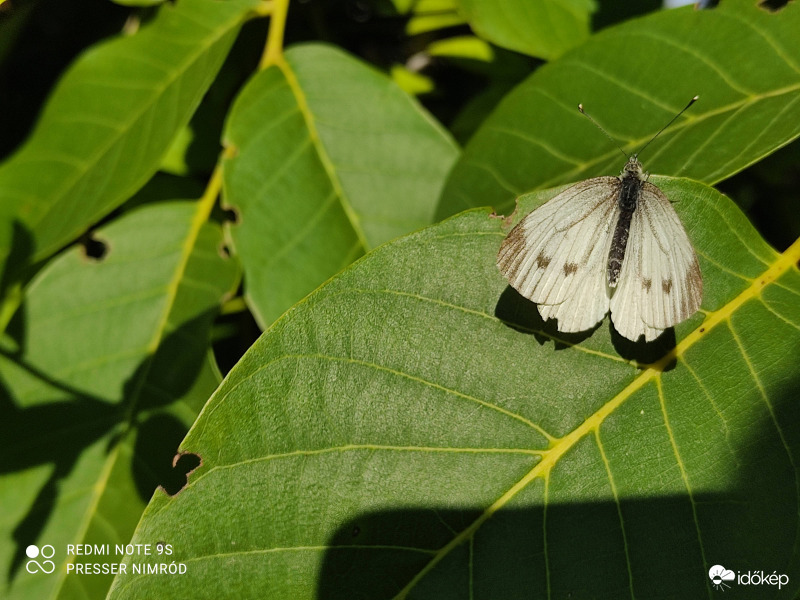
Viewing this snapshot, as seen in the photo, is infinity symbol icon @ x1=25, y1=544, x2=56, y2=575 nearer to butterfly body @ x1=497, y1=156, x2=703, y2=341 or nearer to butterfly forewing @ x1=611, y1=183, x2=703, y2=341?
butterfly body @ x1=497, y1=156, x2=703, y2=341

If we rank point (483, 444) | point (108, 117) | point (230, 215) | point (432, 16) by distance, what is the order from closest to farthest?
point (483, 444) < point (108, 117) < point (230, 215) < point (432, 16)

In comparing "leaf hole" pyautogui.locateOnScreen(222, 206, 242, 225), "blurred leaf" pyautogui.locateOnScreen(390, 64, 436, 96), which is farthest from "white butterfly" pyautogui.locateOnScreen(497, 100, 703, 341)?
"blurred leaf" pyautogui.locateOnScreen(390, 64, 436, 96)

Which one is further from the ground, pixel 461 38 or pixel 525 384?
pixel 461 38

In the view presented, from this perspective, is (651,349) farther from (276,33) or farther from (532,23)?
(276,33)

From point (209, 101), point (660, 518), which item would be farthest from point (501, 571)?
point (209, 101)

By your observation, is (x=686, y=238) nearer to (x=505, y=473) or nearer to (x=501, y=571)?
(x=505, y=473)

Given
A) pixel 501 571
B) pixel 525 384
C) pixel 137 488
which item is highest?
pixel 525 384

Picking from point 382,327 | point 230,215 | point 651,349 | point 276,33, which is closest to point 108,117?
point 230,215
